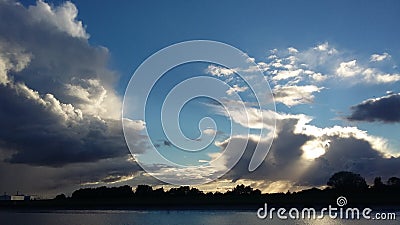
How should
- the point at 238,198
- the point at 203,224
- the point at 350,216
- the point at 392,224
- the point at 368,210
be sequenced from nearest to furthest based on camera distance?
1. the point at 392,224
2. the point at 203,224
3. the point at 350,216
4. the point at 368,210
5. the point at 238,198

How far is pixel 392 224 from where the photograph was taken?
70312mm

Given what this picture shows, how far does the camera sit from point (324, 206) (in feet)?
410

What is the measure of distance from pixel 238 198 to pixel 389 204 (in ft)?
170

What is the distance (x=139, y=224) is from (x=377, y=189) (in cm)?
7068

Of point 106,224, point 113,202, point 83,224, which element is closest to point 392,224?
point 106,224

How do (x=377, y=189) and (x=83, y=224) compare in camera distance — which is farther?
(x=377, y=189)

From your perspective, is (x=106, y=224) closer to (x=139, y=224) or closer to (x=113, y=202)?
(x=139, y=224)

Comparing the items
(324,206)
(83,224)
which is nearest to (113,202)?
(324,206)

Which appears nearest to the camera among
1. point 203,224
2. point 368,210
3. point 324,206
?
point 203,224

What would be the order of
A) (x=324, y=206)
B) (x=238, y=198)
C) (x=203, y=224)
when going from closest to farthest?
(x=203, y=224)
(x=324, y=206)
(x=238, y=198)

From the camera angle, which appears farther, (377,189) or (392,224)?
(377,189)

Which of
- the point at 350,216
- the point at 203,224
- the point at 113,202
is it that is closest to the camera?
the point at 203,224

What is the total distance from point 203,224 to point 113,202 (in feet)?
357

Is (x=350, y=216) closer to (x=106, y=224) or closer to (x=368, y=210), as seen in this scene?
(x=368, y=210)
